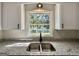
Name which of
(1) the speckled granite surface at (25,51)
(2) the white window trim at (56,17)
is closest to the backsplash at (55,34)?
(2) the white window trim at (56,17)

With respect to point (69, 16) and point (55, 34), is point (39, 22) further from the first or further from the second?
point (69, 16)

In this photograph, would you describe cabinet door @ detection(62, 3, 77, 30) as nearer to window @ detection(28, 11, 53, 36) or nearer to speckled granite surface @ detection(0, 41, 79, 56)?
window @ detection(28, 11, 53, 36)

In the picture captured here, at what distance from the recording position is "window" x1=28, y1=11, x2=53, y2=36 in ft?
9.46

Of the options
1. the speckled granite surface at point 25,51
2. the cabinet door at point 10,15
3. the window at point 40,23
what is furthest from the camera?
the window at point 40,23

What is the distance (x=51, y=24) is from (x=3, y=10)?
84 cm

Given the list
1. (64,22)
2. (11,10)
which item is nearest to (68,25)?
(64,22)

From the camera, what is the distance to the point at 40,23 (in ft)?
9.52

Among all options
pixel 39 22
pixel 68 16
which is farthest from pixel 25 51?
pixel 68 16

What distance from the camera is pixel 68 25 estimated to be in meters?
2.79

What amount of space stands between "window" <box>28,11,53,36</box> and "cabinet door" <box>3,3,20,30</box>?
25cm

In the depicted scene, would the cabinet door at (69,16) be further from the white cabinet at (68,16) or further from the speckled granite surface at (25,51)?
the speckled granite surface at (25,51)

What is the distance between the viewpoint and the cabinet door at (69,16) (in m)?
2.77

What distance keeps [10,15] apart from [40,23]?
20.8 inches

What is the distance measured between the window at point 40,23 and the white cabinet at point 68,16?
0.20m
